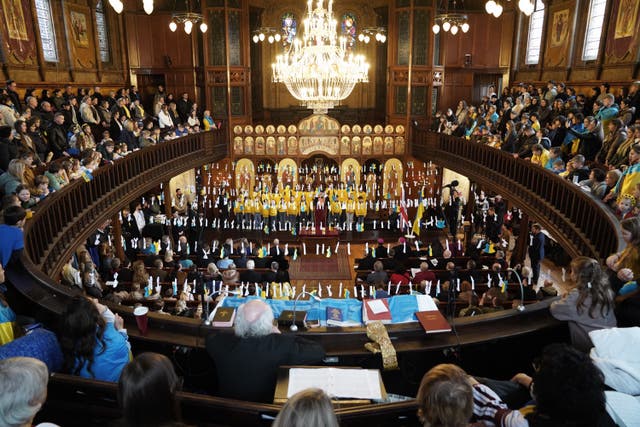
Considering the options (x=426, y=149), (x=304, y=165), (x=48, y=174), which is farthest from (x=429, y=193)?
(x=48, y=174)

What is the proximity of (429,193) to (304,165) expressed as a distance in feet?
20.6

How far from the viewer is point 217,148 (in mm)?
20688

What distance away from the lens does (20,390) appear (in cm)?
238

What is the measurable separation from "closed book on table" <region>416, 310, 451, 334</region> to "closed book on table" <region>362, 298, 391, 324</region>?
0.30m

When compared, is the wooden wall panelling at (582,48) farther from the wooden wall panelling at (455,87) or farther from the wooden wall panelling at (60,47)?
the wooden wall panelling at (60,47)

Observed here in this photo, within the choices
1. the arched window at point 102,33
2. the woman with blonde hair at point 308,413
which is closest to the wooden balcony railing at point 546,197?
the woman with blonde hair at point 308,413

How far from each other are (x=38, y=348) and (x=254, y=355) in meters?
1.64

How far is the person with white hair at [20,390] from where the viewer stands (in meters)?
2.35

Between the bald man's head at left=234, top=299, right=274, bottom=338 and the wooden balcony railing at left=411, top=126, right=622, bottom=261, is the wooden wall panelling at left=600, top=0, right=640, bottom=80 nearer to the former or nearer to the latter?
the wooden balcony railing at left=411, top=126, right=622, bottom=261

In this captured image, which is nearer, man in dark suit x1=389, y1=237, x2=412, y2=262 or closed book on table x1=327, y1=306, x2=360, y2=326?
closed book on table x1=327, y1=306, x2=360, y2=326

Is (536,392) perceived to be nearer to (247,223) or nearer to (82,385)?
(82,385)

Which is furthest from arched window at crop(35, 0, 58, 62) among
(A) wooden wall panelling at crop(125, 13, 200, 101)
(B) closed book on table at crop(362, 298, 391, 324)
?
(B) closed book on table at crop(362, 298, 391, 324)

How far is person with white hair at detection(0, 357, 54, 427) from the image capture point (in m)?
2.35

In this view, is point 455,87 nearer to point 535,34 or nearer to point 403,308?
point 535,34
